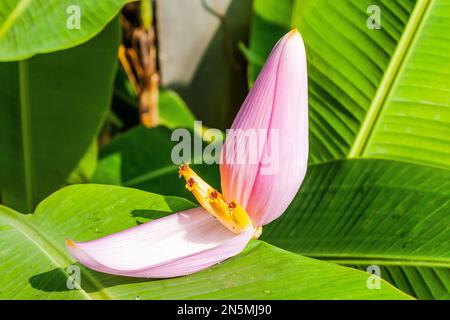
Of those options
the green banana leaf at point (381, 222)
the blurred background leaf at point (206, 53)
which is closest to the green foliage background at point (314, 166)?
the green banana leaf at point (381, 222)

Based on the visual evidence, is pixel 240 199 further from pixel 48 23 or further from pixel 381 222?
pixel 48 23

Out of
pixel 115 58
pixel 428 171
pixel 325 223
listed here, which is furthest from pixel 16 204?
pixel 428 171

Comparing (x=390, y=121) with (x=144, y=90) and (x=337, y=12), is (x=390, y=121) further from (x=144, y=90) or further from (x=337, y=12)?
(x=144, y=90)

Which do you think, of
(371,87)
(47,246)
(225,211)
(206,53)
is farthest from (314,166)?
(206,53)

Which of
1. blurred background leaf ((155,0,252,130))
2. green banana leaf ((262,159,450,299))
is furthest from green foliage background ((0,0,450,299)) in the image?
blurred background leaf ((155,0,252,130))

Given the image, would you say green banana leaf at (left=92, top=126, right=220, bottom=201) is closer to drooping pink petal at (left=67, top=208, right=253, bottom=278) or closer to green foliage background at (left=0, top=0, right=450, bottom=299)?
green foliage background at (left=0, top=0, right=450, bottom=299)
